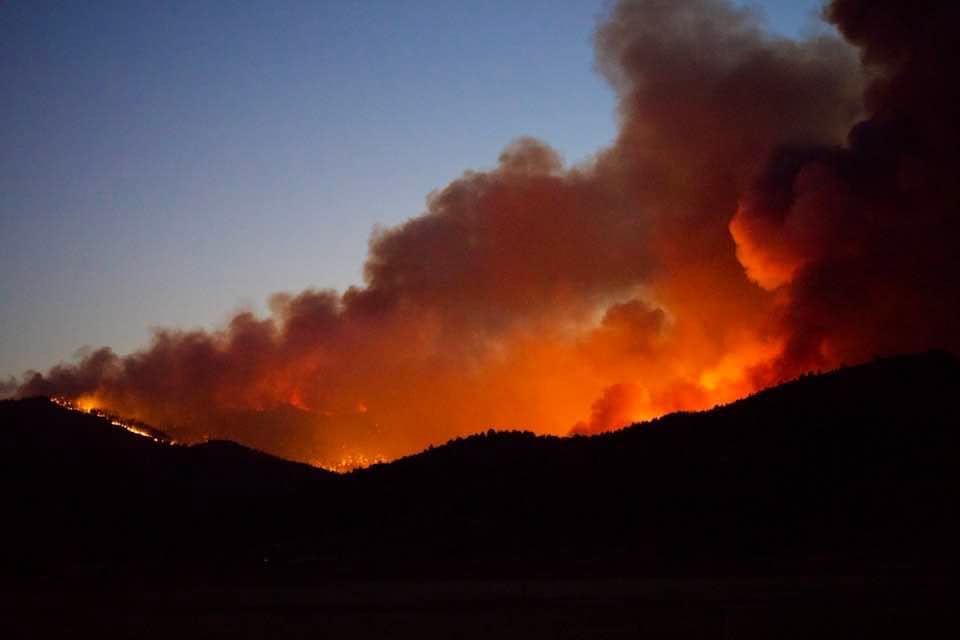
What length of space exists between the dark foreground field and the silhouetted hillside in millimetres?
3927

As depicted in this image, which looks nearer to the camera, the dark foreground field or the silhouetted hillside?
the dark foreground field

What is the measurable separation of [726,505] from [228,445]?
1238 inches

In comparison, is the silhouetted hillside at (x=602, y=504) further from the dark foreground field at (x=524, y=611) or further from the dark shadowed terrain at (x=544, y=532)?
the dark foreground field at (x=524, y=611)

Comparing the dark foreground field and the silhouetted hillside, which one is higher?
the silhouetted hillside

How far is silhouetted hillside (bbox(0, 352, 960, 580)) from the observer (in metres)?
26.3

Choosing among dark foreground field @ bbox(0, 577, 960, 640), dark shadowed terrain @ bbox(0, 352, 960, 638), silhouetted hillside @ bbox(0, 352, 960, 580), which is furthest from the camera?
silhouetted hillside @ bbox(0, 352, 960, 580)

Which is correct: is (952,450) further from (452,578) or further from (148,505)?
(148,505)

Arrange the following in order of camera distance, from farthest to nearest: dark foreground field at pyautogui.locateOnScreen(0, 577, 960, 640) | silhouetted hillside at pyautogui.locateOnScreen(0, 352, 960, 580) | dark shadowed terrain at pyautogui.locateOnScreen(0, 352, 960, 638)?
silhouetted hillside at pyautogui.locateOnScreen(0, 352, 960, 580)
dark shadowed terrain at pyautogui.locateOnScreen(0, 352, 960, 638)
dark foreground field at pyautogui.locateOnScreen(0, 577, 960, 640)

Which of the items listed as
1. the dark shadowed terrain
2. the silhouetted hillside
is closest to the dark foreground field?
the dark shadowed terrain

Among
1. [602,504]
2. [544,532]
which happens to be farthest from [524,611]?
[602,504]

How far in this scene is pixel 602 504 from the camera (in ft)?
102

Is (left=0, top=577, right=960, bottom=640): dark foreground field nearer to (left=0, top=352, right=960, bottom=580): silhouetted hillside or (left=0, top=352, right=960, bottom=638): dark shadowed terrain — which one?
(left=0, top=352, right=960, bottom=638): dark shadowed terrain

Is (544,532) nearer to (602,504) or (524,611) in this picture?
(602,504)

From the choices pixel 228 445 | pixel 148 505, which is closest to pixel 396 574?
pixel 148 505
